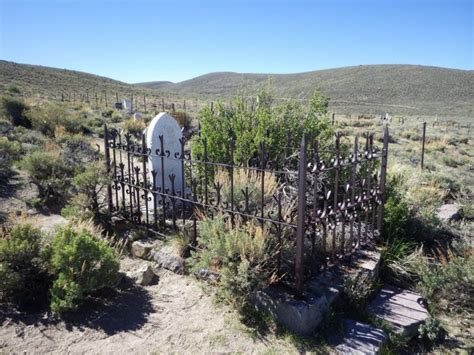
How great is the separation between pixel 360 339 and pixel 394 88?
5501 cm

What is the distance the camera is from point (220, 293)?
12.3 ft

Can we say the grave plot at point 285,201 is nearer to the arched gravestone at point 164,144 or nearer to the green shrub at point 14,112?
the arched gravestone at point 164,144

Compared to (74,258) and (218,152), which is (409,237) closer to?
(218,152)

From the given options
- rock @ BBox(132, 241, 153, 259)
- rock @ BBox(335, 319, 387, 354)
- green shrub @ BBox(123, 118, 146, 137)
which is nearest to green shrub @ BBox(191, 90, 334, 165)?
rock @ BBox(132, 241, 153, 259)

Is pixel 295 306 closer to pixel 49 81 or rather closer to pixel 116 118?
pixel 116 118

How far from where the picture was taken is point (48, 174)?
7.68 meters

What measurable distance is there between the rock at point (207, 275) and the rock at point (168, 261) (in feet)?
0.85

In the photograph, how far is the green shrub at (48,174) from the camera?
23.5 ft

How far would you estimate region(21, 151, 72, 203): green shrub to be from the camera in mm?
7152

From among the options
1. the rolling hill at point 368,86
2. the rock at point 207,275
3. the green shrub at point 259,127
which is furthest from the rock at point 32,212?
the rolling hill at point 368,86

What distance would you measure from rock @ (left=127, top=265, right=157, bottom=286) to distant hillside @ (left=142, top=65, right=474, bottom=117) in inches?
1508

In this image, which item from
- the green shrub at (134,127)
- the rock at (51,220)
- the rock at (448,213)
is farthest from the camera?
the green shrub at (134,127)

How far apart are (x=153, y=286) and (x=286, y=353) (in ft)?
5.78

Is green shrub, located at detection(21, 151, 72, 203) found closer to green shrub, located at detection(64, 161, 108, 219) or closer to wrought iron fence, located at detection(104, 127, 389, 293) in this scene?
green shrub, located at detection(64, 161, 108, 219)
